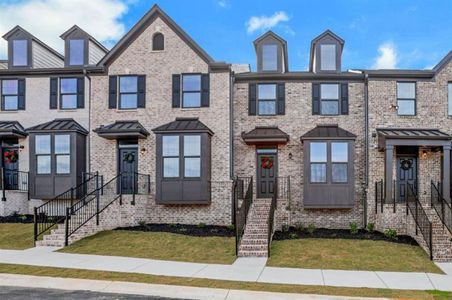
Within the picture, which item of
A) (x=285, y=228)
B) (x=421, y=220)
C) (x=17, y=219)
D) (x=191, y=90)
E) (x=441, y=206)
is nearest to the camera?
(x=421, y=220)

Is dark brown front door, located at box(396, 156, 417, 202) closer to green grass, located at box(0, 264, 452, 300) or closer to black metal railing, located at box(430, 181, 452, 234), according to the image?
black metal railing, located at box(430, 181, 452, 234)

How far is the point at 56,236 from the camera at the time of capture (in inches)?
567

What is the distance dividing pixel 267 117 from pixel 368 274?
9.80m

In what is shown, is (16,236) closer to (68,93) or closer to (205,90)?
(68,93)

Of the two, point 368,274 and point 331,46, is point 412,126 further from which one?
point 368,274

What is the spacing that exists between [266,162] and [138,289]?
36.3 feet

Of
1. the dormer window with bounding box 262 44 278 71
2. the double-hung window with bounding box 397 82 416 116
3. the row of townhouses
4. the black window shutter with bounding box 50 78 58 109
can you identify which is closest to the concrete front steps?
the row of townhouses

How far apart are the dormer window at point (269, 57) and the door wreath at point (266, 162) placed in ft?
14.3

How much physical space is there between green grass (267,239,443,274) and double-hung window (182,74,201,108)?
7.61 metres

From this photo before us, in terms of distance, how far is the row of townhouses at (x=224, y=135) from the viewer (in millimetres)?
17734

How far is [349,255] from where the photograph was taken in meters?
12.9

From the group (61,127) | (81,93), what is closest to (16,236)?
(61,127)

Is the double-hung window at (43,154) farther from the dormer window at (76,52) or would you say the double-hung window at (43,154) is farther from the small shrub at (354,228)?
the small shrub at (354,228)

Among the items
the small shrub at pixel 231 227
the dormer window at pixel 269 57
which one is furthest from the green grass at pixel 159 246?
the dormer window at pixel 269 57
